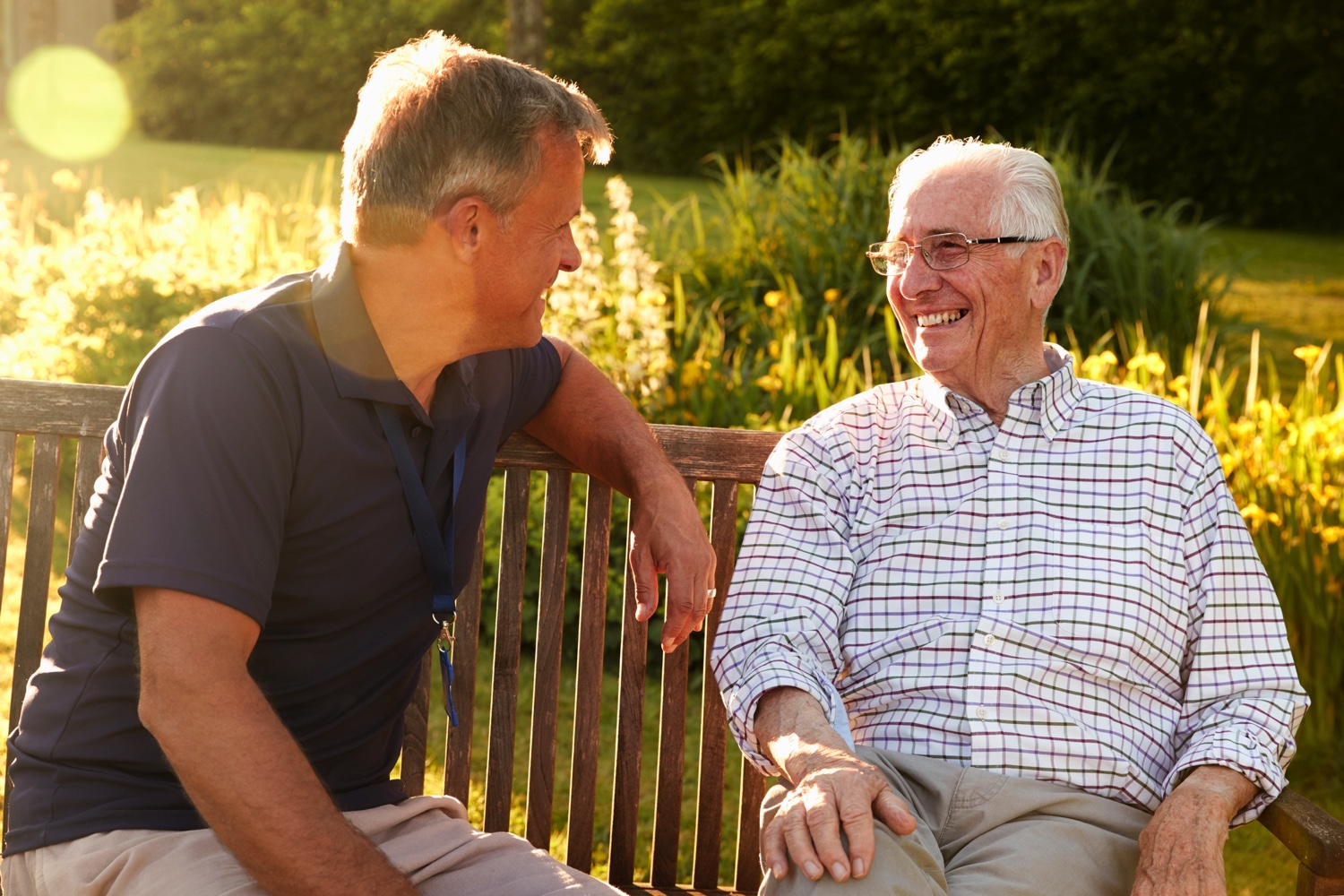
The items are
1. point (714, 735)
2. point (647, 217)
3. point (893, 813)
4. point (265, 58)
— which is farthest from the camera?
point (265, 58)

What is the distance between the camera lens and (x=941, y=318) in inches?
108

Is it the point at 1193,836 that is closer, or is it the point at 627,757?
the point at 1193,836

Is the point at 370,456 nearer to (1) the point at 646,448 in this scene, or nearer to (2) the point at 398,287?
(2) the point at 398,287

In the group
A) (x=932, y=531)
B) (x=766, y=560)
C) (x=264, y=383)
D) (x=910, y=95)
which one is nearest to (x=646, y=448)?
(x=766, y=560)

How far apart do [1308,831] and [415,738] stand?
63.2 inches

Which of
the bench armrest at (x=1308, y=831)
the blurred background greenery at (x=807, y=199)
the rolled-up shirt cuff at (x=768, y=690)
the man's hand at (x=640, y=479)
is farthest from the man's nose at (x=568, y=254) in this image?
the blurred background greenery at (x=807, y=199)

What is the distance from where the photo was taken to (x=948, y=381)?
2756 millimetres

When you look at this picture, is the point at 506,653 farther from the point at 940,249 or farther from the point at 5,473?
the point at 940,249

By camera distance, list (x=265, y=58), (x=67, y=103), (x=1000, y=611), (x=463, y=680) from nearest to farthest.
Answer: (x=1000, y=611)
(x=463, y=680)
(x=265, y=58)
(x=67, y=103)

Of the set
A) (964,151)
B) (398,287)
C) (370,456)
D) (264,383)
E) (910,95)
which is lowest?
(370,456)

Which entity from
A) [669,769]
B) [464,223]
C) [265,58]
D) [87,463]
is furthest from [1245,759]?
[265,58]

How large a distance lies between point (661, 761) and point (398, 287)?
117cm

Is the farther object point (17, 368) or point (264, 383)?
point (17, 368)

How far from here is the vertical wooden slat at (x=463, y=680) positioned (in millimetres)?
2619
